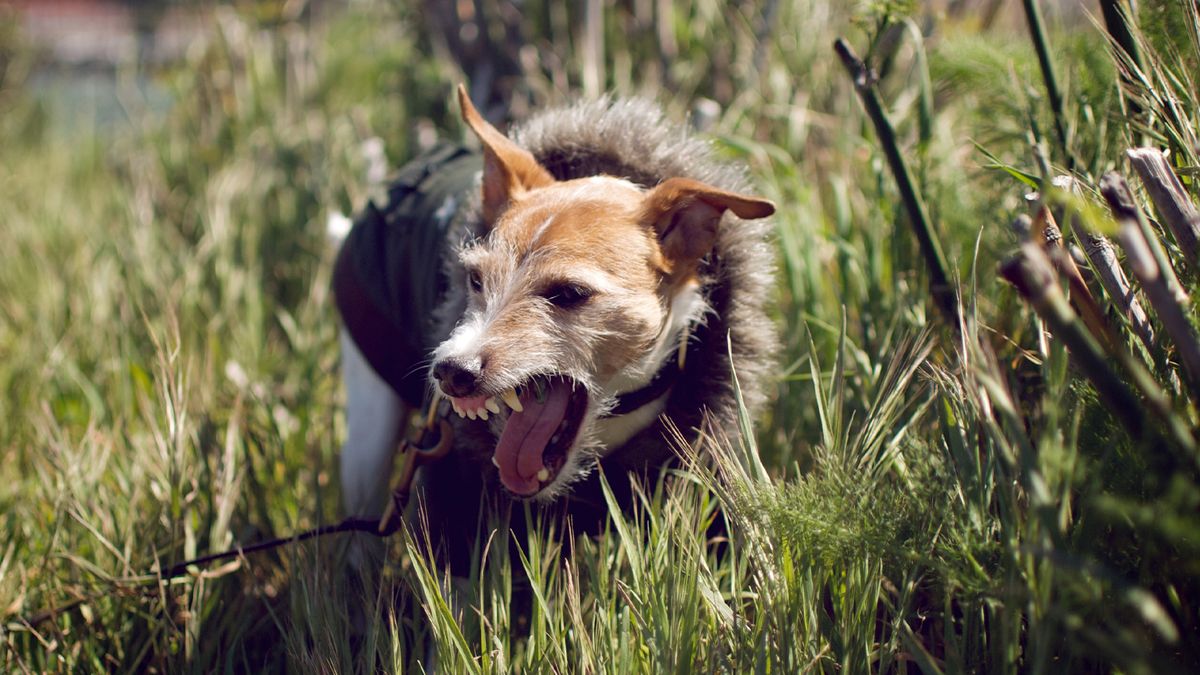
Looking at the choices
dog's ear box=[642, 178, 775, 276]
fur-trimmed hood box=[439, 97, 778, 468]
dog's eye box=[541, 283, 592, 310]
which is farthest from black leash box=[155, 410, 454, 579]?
dog's ear box=[642, 178, 775, 276]

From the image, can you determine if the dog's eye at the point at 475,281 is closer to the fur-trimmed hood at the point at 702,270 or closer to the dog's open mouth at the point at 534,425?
the fur-trimmed hood at the point at 702,270

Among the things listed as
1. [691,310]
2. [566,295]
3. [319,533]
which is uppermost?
[566,295]

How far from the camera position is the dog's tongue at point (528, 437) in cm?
224

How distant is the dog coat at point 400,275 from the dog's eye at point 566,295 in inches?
23.2

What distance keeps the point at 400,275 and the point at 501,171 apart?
0.66 m

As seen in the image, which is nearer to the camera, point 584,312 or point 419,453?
point 584,312

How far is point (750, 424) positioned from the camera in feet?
7.20

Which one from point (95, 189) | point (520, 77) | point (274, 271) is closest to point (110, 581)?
point (274, 271)

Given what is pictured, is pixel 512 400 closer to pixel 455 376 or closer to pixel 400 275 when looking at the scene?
pixel 455 376

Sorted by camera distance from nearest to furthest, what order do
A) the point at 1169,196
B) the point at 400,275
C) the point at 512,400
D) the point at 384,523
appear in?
the point at 1169,196 < the point at 512,400 < the point at 384,523 < the point at 400,275

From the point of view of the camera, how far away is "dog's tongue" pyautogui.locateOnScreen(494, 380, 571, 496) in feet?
7.35

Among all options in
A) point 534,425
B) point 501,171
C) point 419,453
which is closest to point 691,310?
point 534,425

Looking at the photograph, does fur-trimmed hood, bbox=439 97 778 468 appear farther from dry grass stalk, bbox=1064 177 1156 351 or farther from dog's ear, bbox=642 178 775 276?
dry grass stalk, bbox=1064 177 1156 351

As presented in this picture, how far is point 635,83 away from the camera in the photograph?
195 inches
